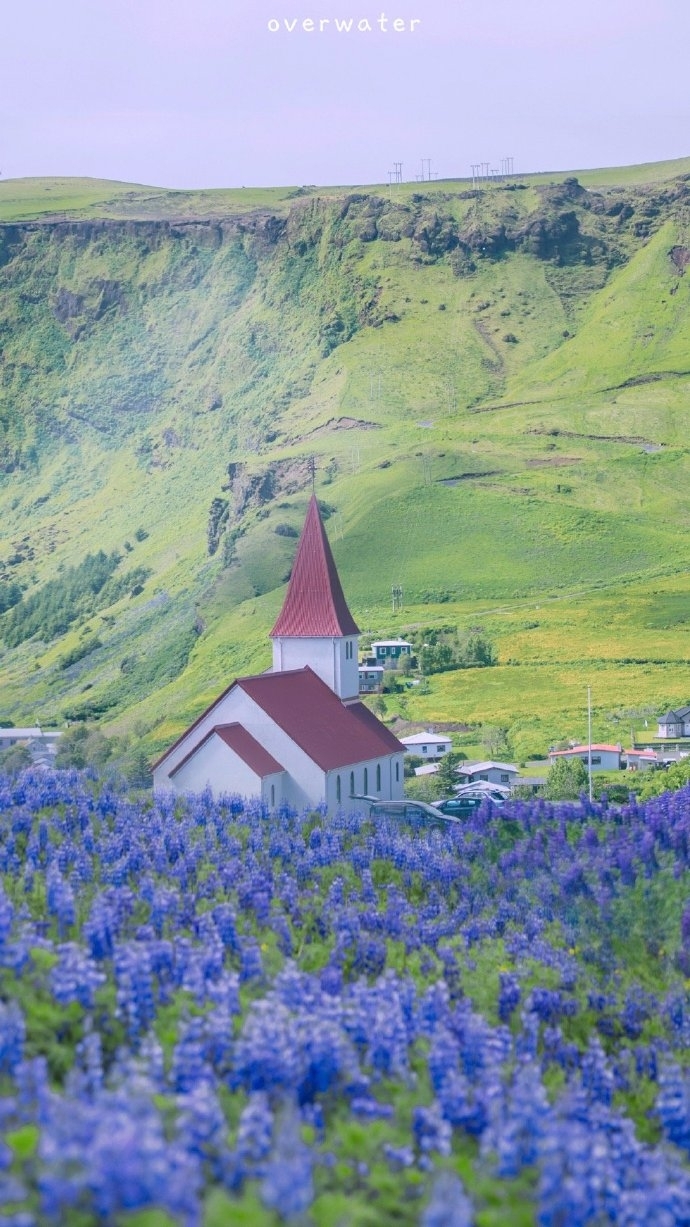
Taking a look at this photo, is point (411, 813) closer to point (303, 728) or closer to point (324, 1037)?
point (303, 728)

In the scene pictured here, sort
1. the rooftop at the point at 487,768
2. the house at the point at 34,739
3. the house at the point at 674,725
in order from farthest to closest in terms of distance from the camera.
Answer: the house at the point at 34,739 → the house at the point at 674,725 → the rooftop at the point at 487,768

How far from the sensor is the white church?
1735 inches

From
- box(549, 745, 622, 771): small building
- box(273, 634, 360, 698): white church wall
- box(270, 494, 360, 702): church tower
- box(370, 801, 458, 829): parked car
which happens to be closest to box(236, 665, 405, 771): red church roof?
box(273, 634, 360, 698): white church wall

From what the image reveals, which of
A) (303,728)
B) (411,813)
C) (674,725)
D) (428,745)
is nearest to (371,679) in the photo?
(428,745)

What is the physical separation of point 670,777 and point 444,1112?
2148 inches

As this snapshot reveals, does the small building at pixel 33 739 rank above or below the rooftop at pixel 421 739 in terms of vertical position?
below

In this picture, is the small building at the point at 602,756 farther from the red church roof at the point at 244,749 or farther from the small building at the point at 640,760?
the red church roof at the point at 244,749

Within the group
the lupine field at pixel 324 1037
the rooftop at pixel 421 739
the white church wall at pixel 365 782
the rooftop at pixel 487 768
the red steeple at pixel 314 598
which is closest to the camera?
the lupine field at pixel 324 1037

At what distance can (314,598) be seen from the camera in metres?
51.1

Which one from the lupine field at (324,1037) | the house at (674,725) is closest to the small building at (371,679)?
the house at (674,725)

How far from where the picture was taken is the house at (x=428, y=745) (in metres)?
86.4

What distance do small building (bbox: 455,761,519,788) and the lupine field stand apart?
50381 mm

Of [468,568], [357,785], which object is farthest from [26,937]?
[468,568]

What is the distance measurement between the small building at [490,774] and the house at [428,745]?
831cm
